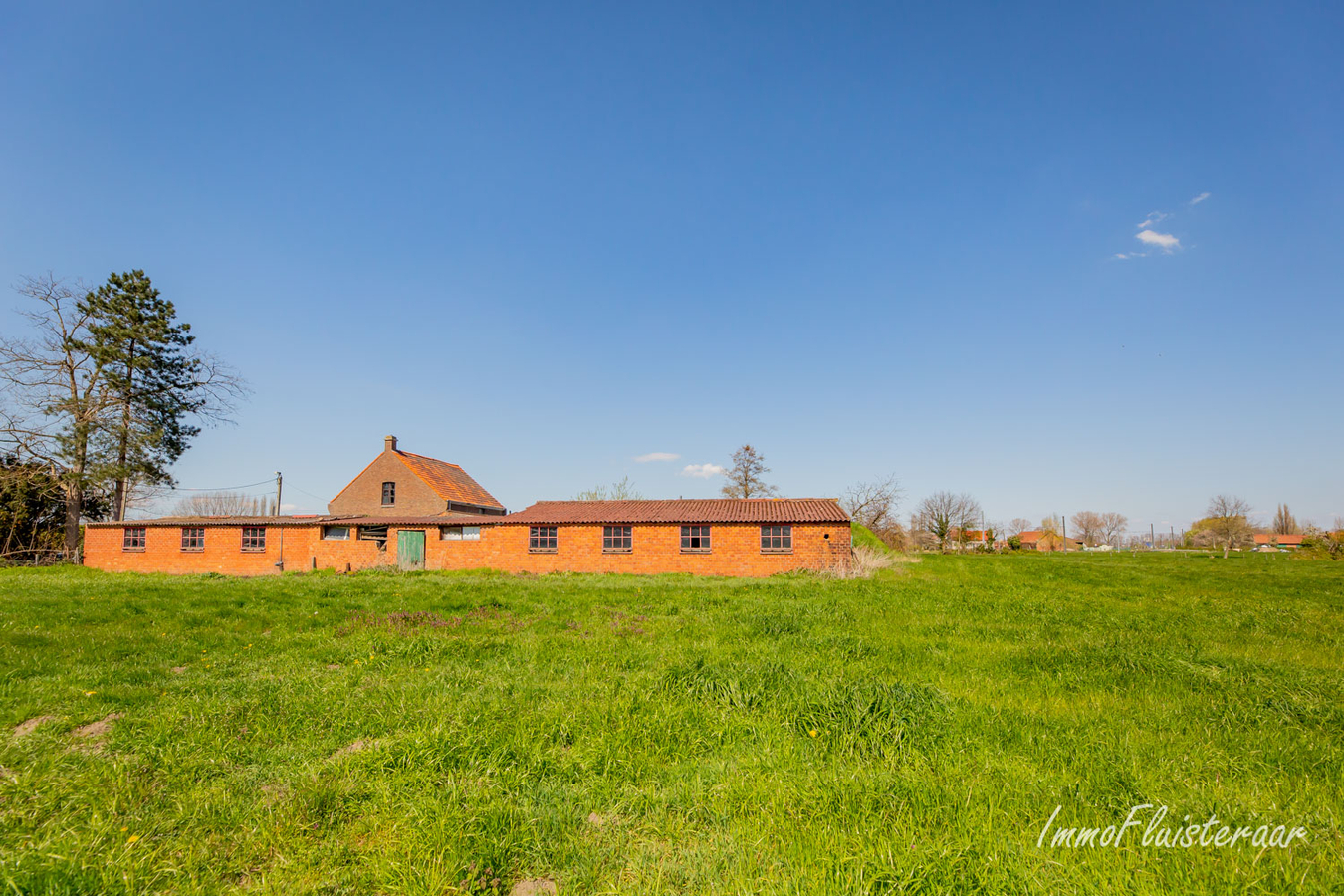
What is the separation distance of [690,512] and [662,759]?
2258 centimetres

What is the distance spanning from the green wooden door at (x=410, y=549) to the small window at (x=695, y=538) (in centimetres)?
1296

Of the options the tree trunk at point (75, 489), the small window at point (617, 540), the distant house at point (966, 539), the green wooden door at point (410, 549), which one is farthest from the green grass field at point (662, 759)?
the distant house at point (966, 539)

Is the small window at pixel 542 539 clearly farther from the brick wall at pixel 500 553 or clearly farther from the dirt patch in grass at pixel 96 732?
the dirt patch in grass at pixel 96 732

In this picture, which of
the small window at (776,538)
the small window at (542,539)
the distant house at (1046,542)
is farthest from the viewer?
the distant house at (1046,542)

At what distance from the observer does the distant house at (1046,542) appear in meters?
88.4

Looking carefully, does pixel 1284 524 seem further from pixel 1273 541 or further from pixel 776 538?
pixel 776 538

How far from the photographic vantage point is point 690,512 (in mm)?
27469

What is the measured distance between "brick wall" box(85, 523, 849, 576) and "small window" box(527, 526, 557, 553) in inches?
8.7

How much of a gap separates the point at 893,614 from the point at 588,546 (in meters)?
17.4

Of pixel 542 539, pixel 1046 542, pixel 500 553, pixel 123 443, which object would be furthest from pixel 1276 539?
pixel 123 443

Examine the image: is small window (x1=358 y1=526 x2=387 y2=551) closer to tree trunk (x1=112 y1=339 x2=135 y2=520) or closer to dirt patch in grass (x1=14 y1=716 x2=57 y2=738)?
tree trunk (x1=112 y1=339 x2=135 y2=520)

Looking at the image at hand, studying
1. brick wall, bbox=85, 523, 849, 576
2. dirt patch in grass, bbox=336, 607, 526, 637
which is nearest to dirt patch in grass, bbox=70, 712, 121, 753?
dirt patch in grass, bbox=336, 607, 526, 637

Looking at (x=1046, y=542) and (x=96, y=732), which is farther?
(x=1046, y=542)

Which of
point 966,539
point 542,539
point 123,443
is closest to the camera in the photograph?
point 542,539
